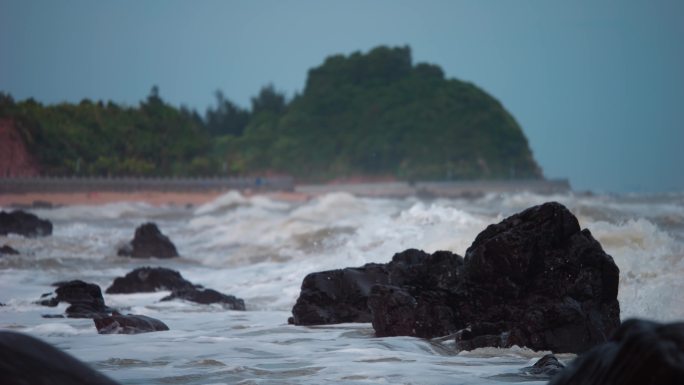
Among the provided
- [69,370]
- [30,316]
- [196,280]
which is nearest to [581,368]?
[69,370]

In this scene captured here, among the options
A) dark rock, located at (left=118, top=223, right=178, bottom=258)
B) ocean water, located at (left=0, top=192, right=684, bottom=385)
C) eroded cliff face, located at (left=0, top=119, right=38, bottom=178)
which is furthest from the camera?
→ eroded cliff face, located at (left=0, top=119, right=38, bottom=178)

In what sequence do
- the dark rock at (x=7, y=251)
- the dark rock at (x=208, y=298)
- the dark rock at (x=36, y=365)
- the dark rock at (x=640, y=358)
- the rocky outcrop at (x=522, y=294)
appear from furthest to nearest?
the dark rock at (x=7, y=251), the dark rock at (x=208, y=298), the rocky outcrop at (x=522, y=294), the dark rock at (x=36, y=365), the dark rock at (x=640, y=358)

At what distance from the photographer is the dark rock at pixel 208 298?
12336mm

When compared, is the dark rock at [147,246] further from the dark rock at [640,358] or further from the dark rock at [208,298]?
the dark rock at [640,358]

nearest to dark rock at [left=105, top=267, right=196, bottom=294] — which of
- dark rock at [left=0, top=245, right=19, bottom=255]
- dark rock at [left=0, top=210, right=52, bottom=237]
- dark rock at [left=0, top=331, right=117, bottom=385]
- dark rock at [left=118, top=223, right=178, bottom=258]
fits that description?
dark rock at [left=0, top=245, right=19, bottom=255]

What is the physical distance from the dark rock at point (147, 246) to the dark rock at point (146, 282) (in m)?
7.28

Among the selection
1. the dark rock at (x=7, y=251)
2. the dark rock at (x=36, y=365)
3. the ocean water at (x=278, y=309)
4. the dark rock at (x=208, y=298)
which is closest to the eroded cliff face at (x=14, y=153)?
the ocean water at (x=278, y=309)

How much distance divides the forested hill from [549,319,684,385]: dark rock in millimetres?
96566

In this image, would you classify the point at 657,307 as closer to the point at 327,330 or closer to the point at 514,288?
the point at 514,288

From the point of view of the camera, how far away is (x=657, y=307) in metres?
10.7

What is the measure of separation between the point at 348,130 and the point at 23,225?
369ft

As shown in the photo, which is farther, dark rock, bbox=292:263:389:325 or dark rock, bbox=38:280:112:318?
dark rock, bbox=38:280:112:318

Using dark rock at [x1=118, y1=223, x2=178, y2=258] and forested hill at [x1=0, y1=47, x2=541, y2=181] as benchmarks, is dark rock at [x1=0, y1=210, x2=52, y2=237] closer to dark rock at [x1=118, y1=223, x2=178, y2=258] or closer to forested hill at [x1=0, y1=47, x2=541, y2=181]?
dark rock at [x1=118, y1=223, x2=178, y2=258]

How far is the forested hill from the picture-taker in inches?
4060
